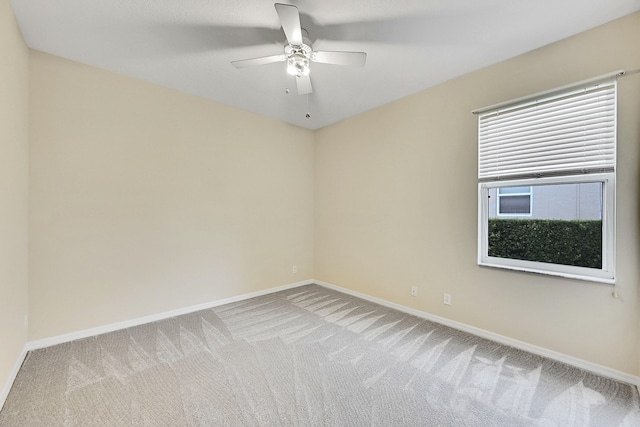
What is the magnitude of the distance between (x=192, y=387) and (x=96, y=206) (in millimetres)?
2004

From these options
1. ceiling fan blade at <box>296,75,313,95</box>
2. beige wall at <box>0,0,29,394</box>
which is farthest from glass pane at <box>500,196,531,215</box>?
beige wall at <box>0,0,29,394</box>

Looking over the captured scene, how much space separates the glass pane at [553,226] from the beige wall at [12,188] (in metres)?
3.97

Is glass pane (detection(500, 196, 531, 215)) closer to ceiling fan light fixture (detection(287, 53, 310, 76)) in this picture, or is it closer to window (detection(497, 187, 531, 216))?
window (detection(497, 187, 531, 216))

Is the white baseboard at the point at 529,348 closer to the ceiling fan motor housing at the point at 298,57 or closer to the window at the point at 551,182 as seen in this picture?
the window at the point at 551,182

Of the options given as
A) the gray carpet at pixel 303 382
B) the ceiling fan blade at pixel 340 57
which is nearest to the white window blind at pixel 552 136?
the ceiling fan blade at pixel 340 57

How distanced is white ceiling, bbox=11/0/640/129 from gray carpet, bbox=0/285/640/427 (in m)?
2.68

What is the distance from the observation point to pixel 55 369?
79.0 inches

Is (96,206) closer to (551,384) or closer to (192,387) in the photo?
(192,387)

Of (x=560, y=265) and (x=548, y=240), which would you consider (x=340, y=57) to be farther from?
(x=560, y=265)

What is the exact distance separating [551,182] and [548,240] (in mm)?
522

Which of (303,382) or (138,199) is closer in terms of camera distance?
(303,382)

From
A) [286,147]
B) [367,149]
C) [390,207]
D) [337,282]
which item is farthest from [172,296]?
[367,149]

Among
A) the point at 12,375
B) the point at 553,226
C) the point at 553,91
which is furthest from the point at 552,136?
the point at 12,375

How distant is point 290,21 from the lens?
166 centimetres
